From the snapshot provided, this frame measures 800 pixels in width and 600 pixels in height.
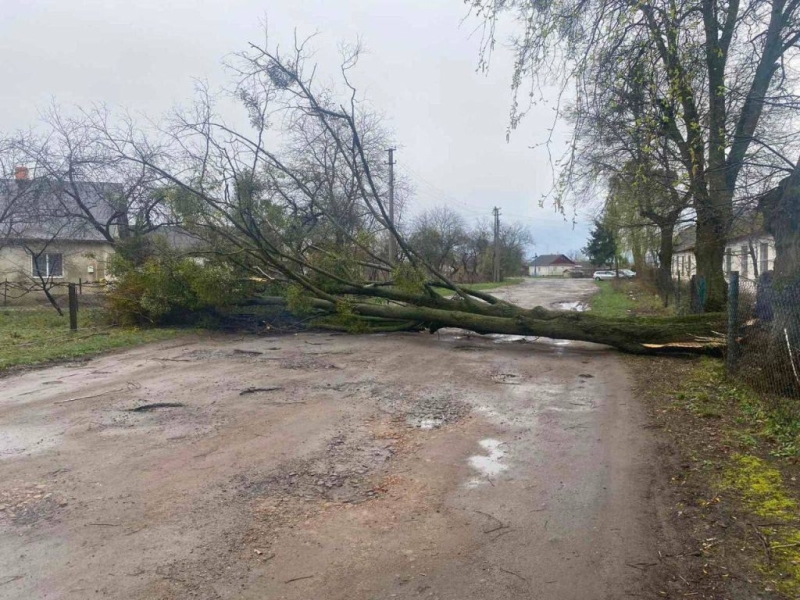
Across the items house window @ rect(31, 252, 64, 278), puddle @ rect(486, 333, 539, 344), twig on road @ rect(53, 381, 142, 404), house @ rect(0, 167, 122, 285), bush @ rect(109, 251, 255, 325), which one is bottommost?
twig on road @ rect(53, 381, 142, 404)

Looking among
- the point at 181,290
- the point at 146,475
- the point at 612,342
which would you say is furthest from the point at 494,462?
the point at 181,290

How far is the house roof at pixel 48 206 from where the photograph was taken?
20.0 m

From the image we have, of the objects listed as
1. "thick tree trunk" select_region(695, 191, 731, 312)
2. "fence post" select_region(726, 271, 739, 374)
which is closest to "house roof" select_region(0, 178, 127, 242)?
"thick tree trunk" select_region(695, 191, 731, 312)

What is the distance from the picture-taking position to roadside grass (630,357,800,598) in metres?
3.35

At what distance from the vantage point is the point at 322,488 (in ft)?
15.2

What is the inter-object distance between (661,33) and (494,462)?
4.46 metres

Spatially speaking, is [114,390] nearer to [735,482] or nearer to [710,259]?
[735,482]

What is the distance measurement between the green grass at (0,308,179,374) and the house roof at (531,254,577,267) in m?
119

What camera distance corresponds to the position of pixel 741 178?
11266 millimetres

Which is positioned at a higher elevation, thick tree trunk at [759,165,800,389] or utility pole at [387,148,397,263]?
utility pole at [387,148,397,263]

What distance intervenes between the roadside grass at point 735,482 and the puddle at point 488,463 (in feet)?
4.42

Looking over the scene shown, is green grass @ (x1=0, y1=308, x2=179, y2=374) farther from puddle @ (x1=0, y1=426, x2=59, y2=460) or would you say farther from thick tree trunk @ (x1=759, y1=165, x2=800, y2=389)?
thick tree trunk @ (x1=759, y1=165, x2=800, y2=389)

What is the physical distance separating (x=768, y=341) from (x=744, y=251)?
1129 cm

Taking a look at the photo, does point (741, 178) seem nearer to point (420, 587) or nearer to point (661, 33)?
point (661, 33)
